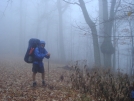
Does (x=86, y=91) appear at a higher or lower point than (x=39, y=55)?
lower

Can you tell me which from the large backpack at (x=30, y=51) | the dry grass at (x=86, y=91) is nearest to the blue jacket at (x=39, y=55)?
the large backpack at (x=30, y=51)

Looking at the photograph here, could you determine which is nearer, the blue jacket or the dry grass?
the dry grass

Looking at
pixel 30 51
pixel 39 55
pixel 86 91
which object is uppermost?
pixel 30 51

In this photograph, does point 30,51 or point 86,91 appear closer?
point 86,91

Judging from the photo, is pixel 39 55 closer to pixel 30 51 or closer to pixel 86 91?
pixel 30 51

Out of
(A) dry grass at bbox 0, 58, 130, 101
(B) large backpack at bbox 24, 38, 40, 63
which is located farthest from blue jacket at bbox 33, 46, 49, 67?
(A) dry grass at bbox 0, 58, 130, 101

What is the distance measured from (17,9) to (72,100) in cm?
3603

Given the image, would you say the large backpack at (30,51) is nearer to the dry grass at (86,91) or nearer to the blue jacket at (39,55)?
the blue jacket at (39,55)

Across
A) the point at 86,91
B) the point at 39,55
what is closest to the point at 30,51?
the point at 39,55

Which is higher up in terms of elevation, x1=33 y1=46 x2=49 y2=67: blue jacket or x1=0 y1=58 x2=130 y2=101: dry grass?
x1=33 y1=46 x2=49 y2=67: blue jacket

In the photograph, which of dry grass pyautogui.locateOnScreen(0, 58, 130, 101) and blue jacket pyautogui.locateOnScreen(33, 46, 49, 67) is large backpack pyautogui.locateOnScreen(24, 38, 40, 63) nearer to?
blue jacket pyautogui.locateOnScreen(33, 46, 49, 67)

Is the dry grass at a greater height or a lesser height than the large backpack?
lesser

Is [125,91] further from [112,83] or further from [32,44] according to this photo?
[32,44]

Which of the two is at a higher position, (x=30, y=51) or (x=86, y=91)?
(x=30, y=51)
